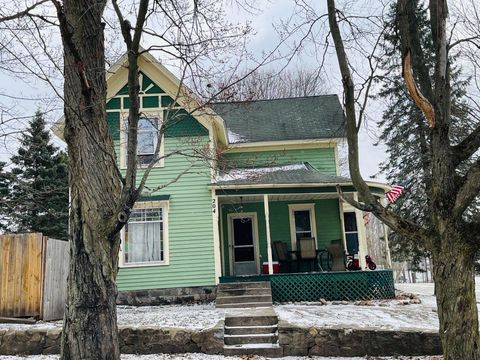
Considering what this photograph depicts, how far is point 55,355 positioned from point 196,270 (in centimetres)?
524

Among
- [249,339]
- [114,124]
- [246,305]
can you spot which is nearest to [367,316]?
[249,339]

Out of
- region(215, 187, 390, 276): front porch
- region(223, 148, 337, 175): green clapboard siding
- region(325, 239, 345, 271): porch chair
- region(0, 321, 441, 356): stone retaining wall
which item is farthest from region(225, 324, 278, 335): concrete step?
region(223, 148, 337, 175): green clapboard siding

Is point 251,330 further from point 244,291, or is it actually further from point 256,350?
point 244,291

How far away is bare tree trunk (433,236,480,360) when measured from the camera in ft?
13.4

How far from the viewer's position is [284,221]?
1375 cm

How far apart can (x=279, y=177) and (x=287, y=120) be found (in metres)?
3.75

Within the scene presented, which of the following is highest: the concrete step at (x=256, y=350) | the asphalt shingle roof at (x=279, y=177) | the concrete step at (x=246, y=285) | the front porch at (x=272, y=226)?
the asphalt shingle roof at (x=279, y=177)

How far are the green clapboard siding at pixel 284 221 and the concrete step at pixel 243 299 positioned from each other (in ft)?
10.8

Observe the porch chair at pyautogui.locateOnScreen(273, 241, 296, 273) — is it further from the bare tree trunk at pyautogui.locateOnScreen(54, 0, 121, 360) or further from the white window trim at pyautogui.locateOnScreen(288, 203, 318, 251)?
the bare tree trunk at pyautogui.locateOnScreen(54, 0, 121, 360)

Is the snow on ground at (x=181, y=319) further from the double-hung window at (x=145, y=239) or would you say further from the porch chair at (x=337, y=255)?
the porch chair at (x=337, y=255)

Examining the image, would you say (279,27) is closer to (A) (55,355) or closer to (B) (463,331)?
(B) (463,331)

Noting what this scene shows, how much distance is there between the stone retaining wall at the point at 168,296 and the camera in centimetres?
1159

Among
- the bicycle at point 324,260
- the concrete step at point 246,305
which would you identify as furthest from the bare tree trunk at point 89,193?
the bicycle at point 324,260

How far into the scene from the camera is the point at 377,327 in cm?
704
